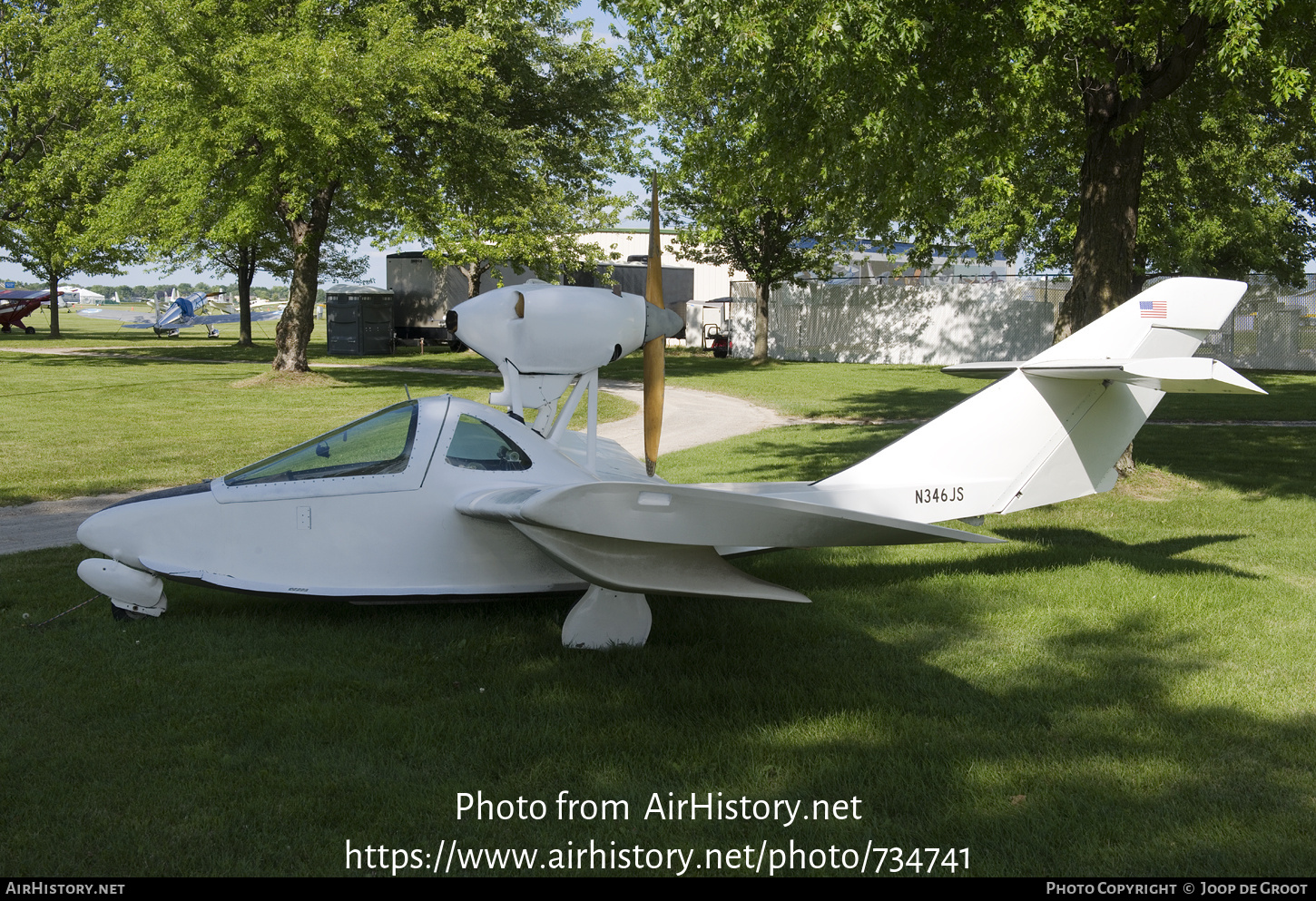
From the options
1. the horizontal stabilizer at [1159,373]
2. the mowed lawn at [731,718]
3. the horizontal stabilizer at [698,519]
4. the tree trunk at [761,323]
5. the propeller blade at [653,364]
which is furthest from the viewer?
the tree trunk at [761,323]

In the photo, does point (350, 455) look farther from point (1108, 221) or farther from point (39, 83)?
point (39, 83)

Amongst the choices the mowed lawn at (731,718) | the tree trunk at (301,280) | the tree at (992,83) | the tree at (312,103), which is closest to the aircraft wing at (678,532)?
the mowed lawn at (731,718)

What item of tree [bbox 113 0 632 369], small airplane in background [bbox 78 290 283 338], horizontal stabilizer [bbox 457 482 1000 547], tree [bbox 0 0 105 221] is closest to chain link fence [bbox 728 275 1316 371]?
tree [bbox 113 0 632 369]

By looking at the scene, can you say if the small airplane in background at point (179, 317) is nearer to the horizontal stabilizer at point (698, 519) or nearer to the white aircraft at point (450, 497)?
the white aircraft at point (450, 497)

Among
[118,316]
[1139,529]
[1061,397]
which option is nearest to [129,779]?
[1061,397]

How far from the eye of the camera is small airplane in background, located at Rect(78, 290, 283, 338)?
5688 cm

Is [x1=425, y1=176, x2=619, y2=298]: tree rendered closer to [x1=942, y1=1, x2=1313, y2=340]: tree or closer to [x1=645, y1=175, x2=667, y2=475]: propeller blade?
[x1=942, y1=1, x2=1313, y2=340]: tree

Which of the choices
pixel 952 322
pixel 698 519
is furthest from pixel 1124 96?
pixel 952 322

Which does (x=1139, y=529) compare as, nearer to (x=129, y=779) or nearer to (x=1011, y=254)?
(x=129, y=779)

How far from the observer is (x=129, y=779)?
4219mm

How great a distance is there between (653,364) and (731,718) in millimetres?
2784

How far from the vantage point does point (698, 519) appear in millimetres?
4641

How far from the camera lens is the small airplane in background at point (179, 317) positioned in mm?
56875

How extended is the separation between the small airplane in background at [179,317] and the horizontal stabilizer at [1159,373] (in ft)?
156
